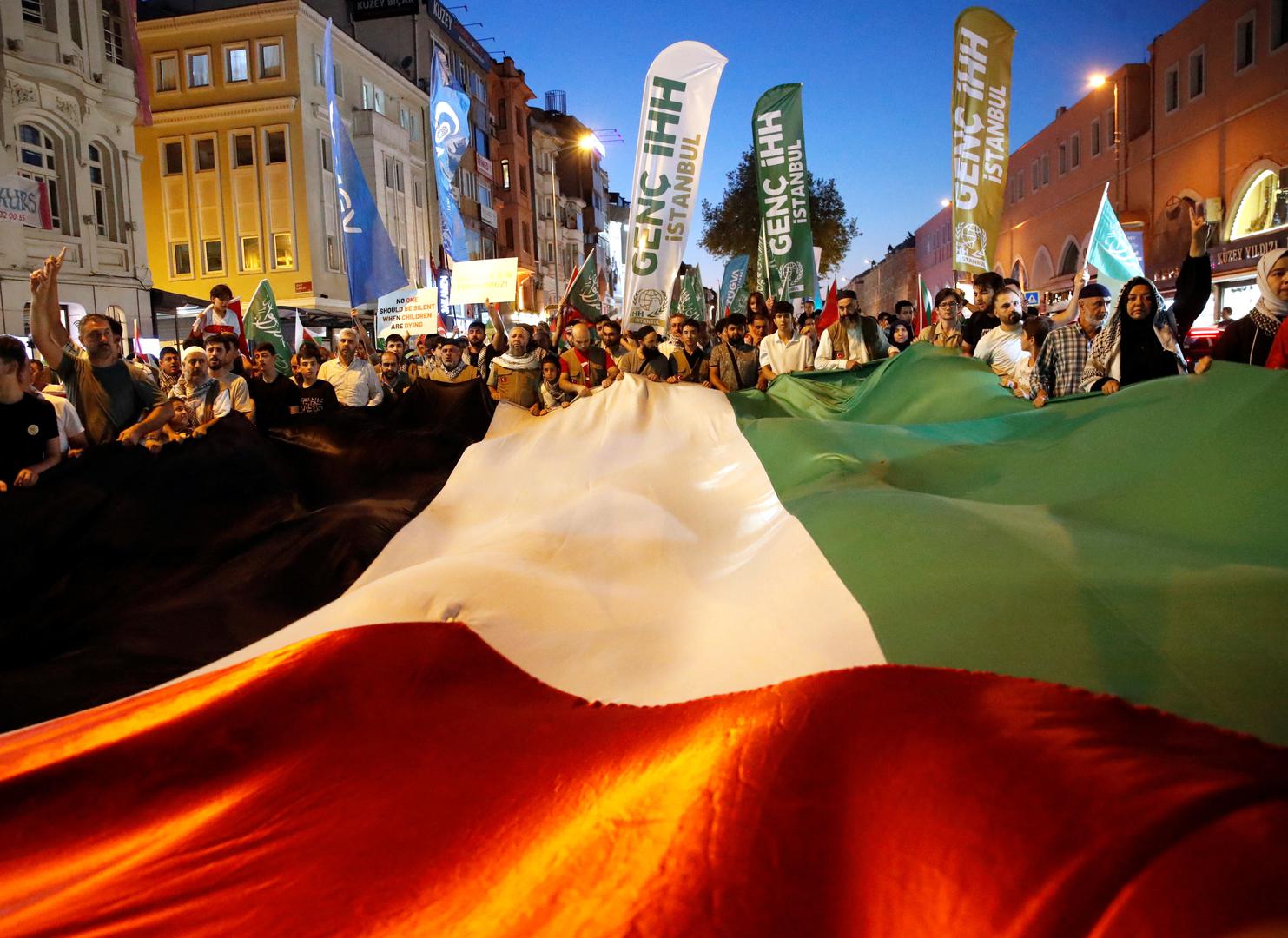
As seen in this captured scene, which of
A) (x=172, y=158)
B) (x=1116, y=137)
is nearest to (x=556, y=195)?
(x=172, y=158)

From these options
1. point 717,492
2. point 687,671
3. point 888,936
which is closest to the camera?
point 888,936

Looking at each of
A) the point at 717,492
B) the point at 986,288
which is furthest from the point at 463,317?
the point at 717,492

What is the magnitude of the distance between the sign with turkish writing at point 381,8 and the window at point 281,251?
14.6 metres

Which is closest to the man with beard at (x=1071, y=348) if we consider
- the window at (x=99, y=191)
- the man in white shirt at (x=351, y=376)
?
the man in white shirt at (x=351, y=376)

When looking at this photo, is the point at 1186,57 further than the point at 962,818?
Yes

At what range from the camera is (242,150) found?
3466 centimetres

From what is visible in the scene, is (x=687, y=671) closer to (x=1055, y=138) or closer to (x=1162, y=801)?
(x=1162, y=801)

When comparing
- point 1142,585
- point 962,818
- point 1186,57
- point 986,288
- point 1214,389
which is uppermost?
point 1186,57

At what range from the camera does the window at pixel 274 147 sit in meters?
34.1

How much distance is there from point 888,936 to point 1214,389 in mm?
3093

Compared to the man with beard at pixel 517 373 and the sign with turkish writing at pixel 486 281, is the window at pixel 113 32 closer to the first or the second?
the sign with turkish writing at pixel 486 281

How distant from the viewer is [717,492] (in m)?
4.79

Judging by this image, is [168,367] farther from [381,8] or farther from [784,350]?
[381,8]

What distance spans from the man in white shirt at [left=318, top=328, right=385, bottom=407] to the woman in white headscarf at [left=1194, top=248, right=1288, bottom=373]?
21.5ft
